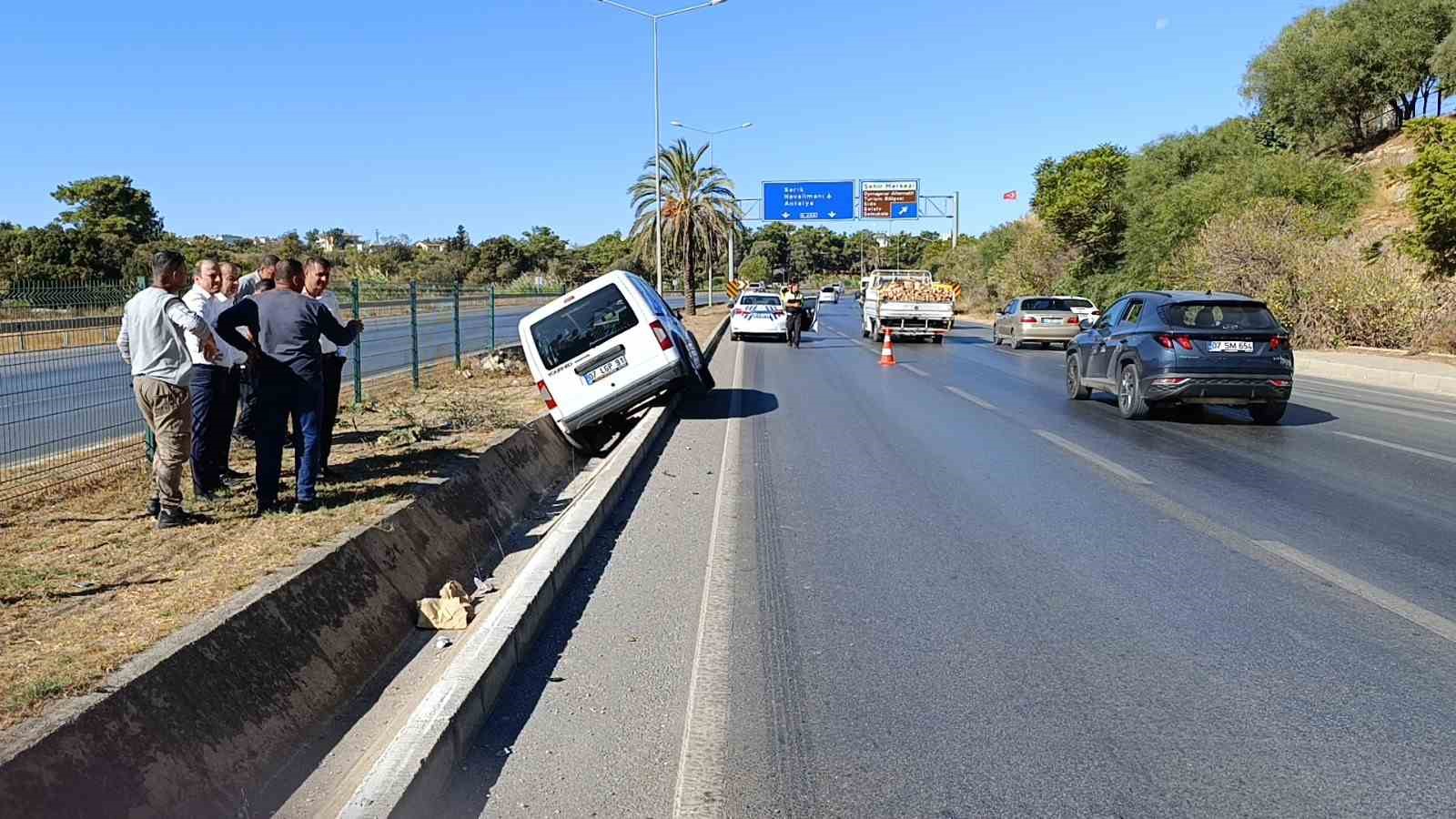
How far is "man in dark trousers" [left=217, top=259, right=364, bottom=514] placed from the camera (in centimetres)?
646

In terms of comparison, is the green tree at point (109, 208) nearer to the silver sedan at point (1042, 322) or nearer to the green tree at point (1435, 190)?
the silver sedan at point (1042, 322)

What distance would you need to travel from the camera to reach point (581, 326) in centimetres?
1188

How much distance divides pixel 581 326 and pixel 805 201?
4210 centimetres

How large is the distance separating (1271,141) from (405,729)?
58.1 m

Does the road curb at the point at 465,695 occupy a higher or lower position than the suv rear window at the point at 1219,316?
lower

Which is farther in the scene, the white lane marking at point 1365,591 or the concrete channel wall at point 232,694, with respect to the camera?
the white lane marking at point 1365,591

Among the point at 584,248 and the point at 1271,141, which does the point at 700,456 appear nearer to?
the point at 1271,141

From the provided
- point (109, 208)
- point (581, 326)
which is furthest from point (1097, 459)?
point (109, 208)

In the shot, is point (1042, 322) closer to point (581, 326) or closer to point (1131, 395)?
point (1131, 395)

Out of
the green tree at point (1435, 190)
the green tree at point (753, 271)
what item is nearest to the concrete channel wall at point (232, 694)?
the green tree at point (1435, 190)

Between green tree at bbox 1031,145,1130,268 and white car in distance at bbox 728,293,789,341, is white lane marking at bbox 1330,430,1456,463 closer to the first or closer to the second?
white car in distance at bbox 728,293,789,341

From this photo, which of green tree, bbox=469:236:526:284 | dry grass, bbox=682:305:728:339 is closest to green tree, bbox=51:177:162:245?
green tree, bbox=469:236:526:284

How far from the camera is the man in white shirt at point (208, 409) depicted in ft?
22.6

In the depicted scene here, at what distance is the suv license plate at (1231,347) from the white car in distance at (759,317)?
18208 mm
